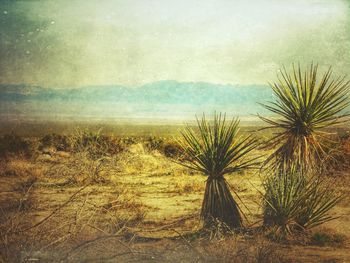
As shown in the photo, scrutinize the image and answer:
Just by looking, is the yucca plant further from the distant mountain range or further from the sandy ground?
the distant mountain range

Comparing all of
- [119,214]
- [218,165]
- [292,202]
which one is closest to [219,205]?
[218,165]

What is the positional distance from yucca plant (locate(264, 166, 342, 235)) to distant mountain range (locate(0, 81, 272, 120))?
1.08m

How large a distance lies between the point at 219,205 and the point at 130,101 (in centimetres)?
171

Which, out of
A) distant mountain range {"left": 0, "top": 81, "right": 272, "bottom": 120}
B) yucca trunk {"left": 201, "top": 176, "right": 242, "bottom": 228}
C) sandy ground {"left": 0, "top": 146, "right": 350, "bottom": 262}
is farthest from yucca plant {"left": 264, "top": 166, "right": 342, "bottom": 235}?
distant mountain range {"left": 0, "top": 81, "right": 272, "bottom": 120}

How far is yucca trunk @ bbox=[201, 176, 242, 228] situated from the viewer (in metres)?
4.48

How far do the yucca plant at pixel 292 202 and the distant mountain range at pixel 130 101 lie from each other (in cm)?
108

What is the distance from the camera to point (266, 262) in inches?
155

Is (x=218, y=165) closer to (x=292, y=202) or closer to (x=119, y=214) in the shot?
(x=292, y=202)

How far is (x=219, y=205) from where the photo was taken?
4500mm

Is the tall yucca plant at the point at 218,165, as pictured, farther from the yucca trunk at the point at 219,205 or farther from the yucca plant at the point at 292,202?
the yucca plant at the point at 292,202

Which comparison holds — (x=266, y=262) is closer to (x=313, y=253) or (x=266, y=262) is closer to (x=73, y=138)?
(x=313, y=253)

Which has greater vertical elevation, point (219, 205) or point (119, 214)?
point (219, 205)

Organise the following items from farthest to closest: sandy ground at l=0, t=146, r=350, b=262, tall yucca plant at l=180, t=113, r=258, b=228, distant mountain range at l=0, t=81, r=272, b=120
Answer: distant mountain range at l=0, t=81, r=272, b=120 < tall yucca plant at l=180, t=113, r=258, b=228 < sandy ground at l=0, t=146, r=350, b=262

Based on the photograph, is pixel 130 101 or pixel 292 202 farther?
pixel 130 101
